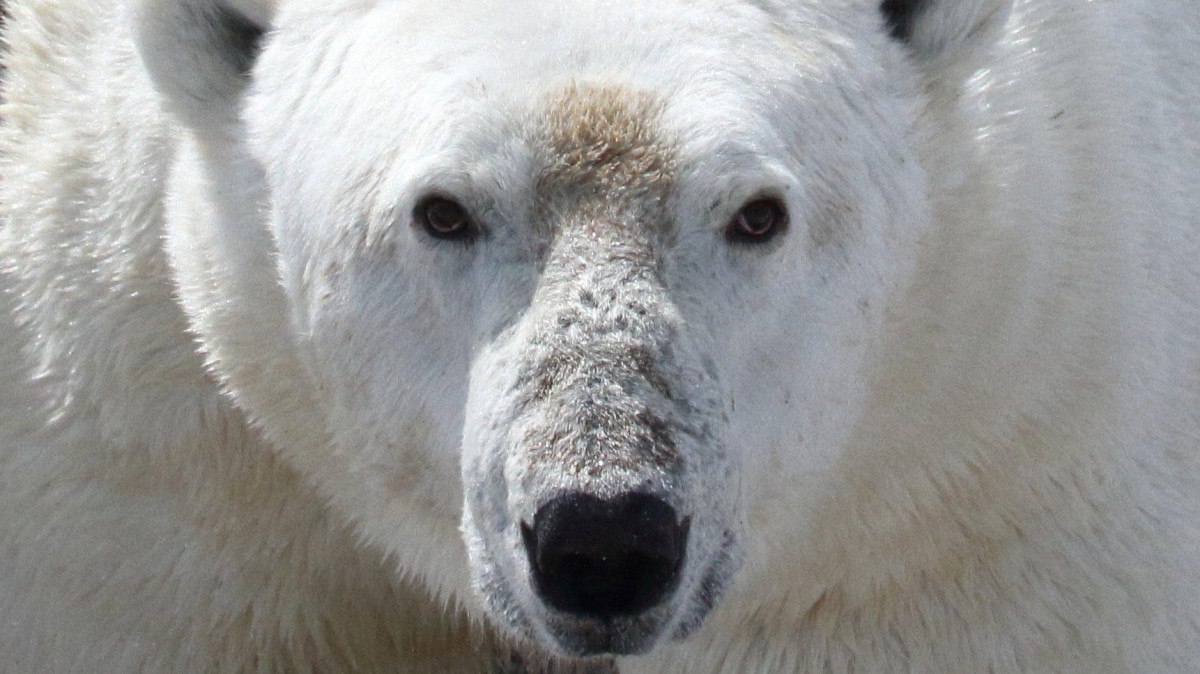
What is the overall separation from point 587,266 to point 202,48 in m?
1.28

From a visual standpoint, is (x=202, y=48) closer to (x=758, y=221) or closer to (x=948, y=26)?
(x=758, y=221)

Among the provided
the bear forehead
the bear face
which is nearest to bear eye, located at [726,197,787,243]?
the bear face

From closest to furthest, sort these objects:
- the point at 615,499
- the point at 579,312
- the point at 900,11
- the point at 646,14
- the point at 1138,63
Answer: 1. the point at 615,499
2. the point at 579,312
3. the point at 646,14
4. the point at 900,11
5. the point at 1138,63

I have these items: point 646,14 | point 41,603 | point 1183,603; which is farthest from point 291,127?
point 1183,603

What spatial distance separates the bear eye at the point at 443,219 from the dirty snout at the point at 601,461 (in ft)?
0.72

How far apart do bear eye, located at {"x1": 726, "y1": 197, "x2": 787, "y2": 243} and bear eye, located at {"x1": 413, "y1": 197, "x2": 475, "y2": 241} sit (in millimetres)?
487

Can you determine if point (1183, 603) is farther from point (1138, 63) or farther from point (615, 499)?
point (615, 499)

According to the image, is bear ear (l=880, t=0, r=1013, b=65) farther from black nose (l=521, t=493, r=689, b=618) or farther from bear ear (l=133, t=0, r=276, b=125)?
bear ear (l=133, t=0, r=276, b=125)

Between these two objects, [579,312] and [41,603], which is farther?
[41,603]

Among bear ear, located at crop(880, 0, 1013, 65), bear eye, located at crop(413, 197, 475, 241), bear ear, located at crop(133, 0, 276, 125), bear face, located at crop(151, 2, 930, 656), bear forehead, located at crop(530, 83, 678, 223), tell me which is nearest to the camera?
bear face, located at crop(151, 2, 930, 656)

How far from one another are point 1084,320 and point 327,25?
1.74 metres

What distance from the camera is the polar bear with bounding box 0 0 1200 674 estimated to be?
2951 millimetres

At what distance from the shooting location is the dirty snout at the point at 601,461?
2711 mm

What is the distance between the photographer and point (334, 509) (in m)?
4.07
